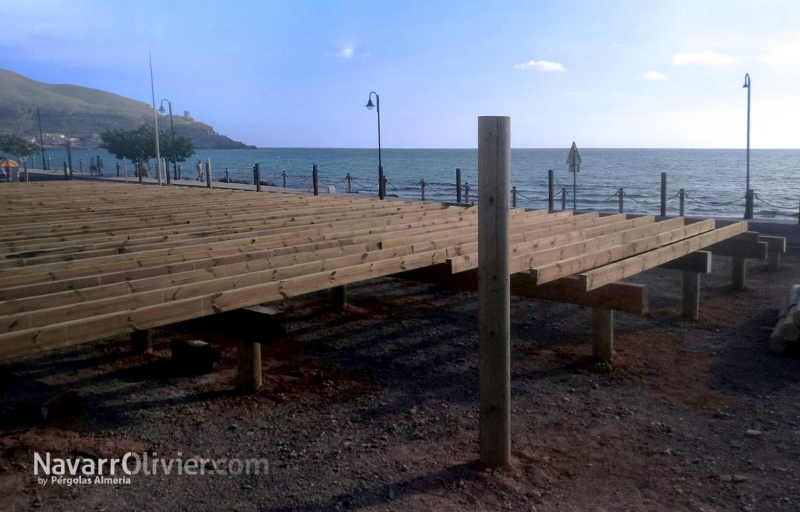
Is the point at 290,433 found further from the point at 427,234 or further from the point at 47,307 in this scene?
the point at 427,234

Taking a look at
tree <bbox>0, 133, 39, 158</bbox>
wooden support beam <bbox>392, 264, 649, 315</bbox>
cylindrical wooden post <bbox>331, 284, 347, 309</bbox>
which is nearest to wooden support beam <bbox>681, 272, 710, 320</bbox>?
wooden support beam <bbox>392, 264, 649, 315</bbox>

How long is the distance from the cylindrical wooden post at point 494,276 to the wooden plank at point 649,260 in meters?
1.77

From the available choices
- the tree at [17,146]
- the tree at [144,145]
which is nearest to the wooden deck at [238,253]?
the tree at [144,145]

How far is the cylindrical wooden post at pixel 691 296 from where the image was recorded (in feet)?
28.8

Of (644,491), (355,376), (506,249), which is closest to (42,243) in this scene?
(355,376)

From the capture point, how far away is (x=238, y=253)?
6.46 m

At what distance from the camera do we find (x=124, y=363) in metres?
7.58

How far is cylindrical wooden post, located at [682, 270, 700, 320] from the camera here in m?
8.77

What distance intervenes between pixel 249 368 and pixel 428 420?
1.80 metres

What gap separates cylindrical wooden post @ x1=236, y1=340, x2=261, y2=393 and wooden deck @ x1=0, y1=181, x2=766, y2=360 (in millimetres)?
870

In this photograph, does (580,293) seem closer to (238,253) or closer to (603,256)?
(603,256)

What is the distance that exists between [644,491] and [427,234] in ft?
13.6

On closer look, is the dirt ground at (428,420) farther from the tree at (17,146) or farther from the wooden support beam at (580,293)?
the tree at (17,146)

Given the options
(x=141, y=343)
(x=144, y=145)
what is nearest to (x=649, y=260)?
(x=141, y=343)
